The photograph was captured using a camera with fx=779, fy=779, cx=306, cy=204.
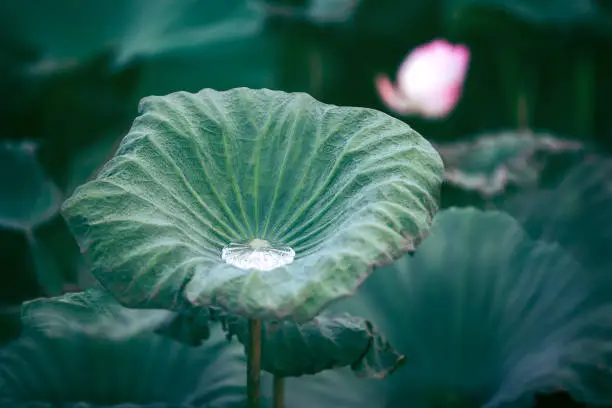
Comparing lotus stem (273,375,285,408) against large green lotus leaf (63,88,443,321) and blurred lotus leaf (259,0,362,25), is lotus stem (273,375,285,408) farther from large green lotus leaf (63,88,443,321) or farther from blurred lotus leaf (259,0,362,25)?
blurred lotus leaf (259,0,362,25)

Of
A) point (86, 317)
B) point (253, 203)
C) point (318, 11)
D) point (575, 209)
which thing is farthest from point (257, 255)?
point (318, 11)

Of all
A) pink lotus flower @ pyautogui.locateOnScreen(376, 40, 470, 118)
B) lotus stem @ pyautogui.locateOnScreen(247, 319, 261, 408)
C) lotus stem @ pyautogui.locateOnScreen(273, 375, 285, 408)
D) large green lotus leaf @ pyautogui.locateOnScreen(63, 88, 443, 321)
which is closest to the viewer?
large green lotus leaf @ pyautogui.locateOnScreen(63, 88, 443, 321)

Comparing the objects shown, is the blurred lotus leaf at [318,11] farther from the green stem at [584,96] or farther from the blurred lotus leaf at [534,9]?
the green stem at [584,96]

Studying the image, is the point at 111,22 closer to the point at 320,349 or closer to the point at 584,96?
the point at 584,96

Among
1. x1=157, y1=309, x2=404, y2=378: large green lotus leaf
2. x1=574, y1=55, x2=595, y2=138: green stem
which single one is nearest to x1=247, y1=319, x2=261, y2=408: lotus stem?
x1=157, y1=309, x2=404, y2=378: large green lotus leaf

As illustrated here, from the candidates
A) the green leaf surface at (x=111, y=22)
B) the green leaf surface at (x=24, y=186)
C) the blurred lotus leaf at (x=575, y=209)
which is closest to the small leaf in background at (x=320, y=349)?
the blurred lotus leaf at (x=575, y=209)

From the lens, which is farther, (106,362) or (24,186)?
(24,186)
